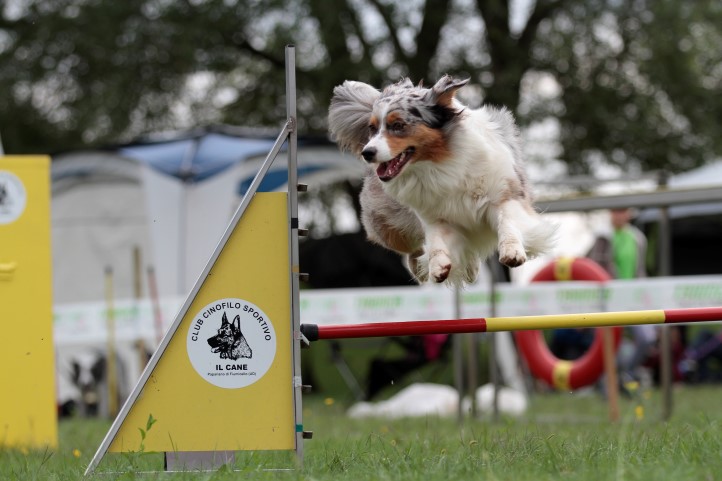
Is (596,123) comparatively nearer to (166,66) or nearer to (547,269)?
(166,66)

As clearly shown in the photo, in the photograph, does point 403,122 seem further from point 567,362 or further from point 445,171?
point 567,362

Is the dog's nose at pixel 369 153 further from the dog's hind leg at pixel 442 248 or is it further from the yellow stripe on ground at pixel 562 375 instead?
the yellow stripe on ground at pixel 562 375

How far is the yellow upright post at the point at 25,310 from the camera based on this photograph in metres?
6.20

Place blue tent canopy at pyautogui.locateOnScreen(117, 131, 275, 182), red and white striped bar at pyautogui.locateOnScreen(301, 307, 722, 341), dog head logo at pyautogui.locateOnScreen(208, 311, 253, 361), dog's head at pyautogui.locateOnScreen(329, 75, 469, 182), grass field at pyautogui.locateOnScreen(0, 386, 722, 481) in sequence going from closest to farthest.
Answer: grass field at pyautogui.locateOnScreen(0, 386, 722, 481) < red and white striped bar at pyautogui.locateOnScreen(301, 307, 722, 341) < dog head logo at pyautogui.locateOnScreen(208, 311, 253, 361) < dog's head at pyautogui.locateOnScreen(329, 75, 469, 182) < blue tent canopy at pyautogui.locateOnScreen(117, 131, 275, 182)

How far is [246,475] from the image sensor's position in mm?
4148

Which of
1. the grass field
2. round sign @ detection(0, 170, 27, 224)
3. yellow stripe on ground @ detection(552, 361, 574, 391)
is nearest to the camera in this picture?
the grass field

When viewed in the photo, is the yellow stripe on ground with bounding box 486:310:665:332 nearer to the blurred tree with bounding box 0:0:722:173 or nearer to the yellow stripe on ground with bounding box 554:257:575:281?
the yellow stripe on ground with bounding box 554:257:575:281

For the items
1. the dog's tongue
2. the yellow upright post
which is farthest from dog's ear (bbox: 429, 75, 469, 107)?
the yellow upright post

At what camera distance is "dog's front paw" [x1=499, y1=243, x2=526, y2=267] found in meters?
4.54

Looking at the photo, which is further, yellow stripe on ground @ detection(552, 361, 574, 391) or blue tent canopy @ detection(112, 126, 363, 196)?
blue tent canopy @ detection(112, 126, 363, 196)

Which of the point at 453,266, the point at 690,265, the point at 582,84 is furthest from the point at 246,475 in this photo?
the point at 582,84

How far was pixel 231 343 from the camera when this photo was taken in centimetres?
449

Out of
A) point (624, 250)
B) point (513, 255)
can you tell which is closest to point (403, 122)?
point (513, 255)

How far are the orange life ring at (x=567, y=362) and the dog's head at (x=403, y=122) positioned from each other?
3682mm
